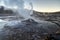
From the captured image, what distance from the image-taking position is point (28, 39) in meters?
4.29

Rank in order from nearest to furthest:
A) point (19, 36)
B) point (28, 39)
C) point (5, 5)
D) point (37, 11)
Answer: point (28, 39), point (19, 36), point (37, 11), point (5, 5)

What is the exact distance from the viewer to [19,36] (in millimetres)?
4605

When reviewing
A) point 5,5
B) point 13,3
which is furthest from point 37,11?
point 5,5

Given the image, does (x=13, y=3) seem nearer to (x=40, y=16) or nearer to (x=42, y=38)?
(x=40, y=16)

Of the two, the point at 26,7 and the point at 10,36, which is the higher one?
the point at 26,7

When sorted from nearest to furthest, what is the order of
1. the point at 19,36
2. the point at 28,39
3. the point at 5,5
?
the point at 28,39 < the point at 19,36 < the point at 5,5

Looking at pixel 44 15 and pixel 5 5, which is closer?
pixel 44 15

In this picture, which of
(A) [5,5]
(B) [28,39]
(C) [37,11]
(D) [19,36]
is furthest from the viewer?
(A) [5,5]

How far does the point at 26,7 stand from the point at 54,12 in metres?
2.18

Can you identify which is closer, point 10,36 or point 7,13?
point 10,36

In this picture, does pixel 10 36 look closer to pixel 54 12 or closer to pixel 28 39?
pixel 28 39

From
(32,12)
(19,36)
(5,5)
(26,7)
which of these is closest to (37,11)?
(32,12)

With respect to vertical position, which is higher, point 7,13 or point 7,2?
point 7,2

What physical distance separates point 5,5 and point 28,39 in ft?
17.7
